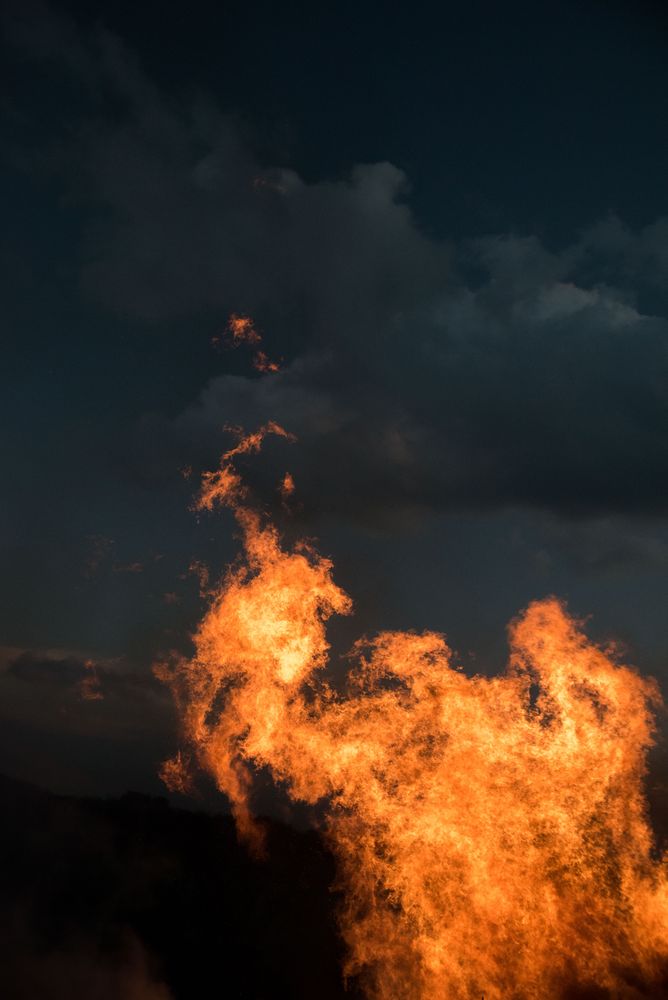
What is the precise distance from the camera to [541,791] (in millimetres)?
23594

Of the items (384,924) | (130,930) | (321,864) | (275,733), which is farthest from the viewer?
(321,864)

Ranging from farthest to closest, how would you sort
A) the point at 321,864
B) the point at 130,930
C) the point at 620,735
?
the point at 321,864 < the point at 130,930 < the point at 620,735

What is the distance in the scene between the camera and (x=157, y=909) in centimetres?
4038

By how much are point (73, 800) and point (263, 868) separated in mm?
23762

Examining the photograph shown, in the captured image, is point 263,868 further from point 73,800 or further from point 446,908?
point 446,908

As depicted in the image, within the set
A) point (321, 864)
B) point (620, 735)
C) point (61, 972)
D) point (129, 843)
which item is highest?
point (620, 735)

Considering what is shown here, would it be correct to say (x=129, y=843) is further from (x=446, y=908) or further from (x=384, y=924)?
(x=446, y=908)

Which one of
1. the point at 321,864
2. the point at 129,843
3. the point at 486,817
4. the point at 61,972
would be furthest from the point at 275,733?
the point at 129,843

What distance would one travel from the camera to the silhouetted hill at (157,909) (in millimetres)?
32219

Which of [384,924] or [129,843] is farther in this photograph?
[129,843]

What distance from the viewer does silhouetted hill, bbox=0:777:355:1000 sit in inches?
1268

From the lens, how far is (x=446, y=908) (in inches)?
927

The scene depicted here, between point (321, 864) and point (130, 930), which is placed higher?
point (321, 864)

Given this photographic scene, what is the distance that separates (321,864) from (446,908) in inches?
1243
